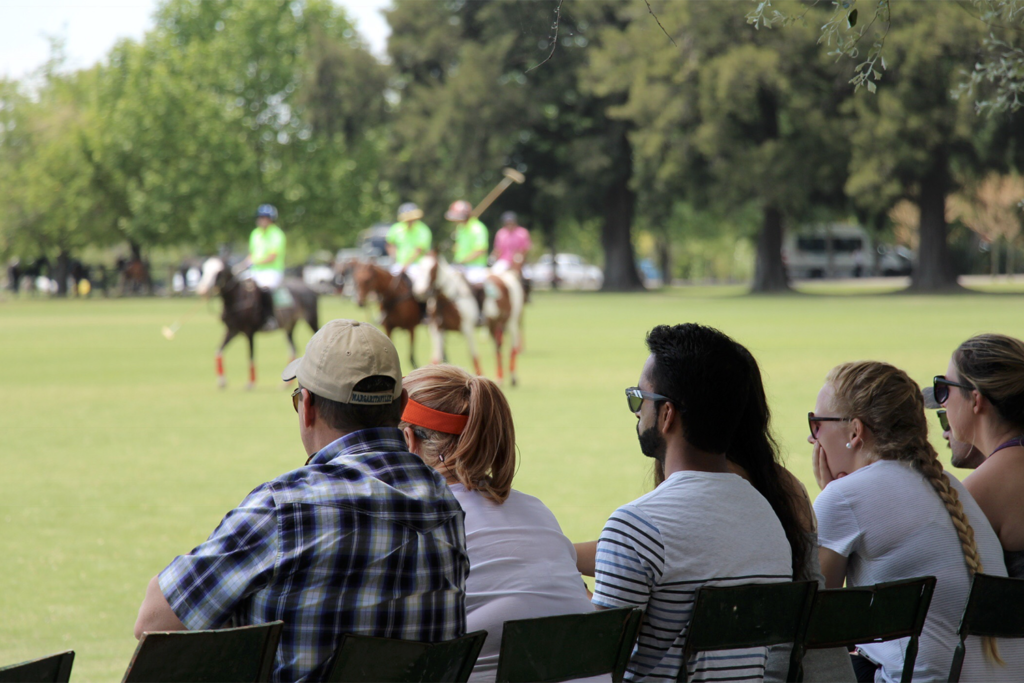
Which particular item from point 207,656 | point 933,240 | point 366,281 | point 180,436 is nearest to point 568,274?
point 933,240

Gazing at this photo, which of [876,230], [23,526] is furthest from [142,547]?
[876,230]

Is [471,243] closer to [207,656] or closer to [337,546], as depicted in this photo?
[337,546]

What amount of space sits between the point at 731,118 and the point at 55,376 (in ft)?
118

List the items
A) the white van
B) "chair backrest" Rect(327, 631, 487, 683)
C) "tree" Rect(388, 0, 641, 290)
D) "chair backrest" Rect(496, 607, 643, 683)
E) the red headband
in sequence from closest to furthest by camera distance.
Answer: "chair backrest" Rect(327, 631, 487, 683) < "chair backrest" Rect(496, 607, 643, 683) < the red headband < "tree" Rect(388, 0, 641, 290) < the white van

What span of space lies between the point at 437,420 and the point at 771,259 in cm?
5086

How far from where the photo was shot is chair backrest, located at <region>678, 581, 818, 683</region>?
2.69m

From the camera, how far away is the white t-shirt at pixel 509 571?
3.00m

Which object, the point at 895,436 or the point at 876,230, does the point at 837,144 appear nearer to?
the point at 876,230

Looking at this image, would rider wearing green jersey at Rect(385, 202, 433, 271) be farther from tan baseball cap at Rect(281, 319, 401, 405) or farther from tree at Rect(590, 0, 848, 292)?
tree at Rect(590, 0, 848, 292)

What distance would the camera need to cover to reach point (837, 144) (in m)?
46.7

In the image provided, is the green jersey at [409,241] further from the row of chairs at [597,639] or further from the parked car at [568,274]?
the parked car at [568,274]

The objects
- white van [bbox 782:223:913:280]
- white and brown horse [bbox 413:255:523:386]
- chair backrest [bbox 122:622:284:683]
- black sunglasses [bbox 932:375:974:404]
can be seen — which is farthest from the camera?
white van [bbox 782:223:913:280]

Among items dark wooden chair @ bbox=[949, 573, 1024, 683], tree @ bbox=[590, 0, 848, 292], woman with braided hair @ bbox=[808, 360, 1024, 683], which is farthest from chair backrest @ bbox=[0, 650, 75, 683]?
tree @ bbox=[590, 0, 848, 292]

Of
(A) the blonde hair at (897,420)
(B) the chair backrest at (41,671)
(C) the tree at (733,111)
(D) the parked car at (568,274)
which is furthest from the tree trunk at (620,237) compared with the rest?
(B) the chair backrest at (41,671)
